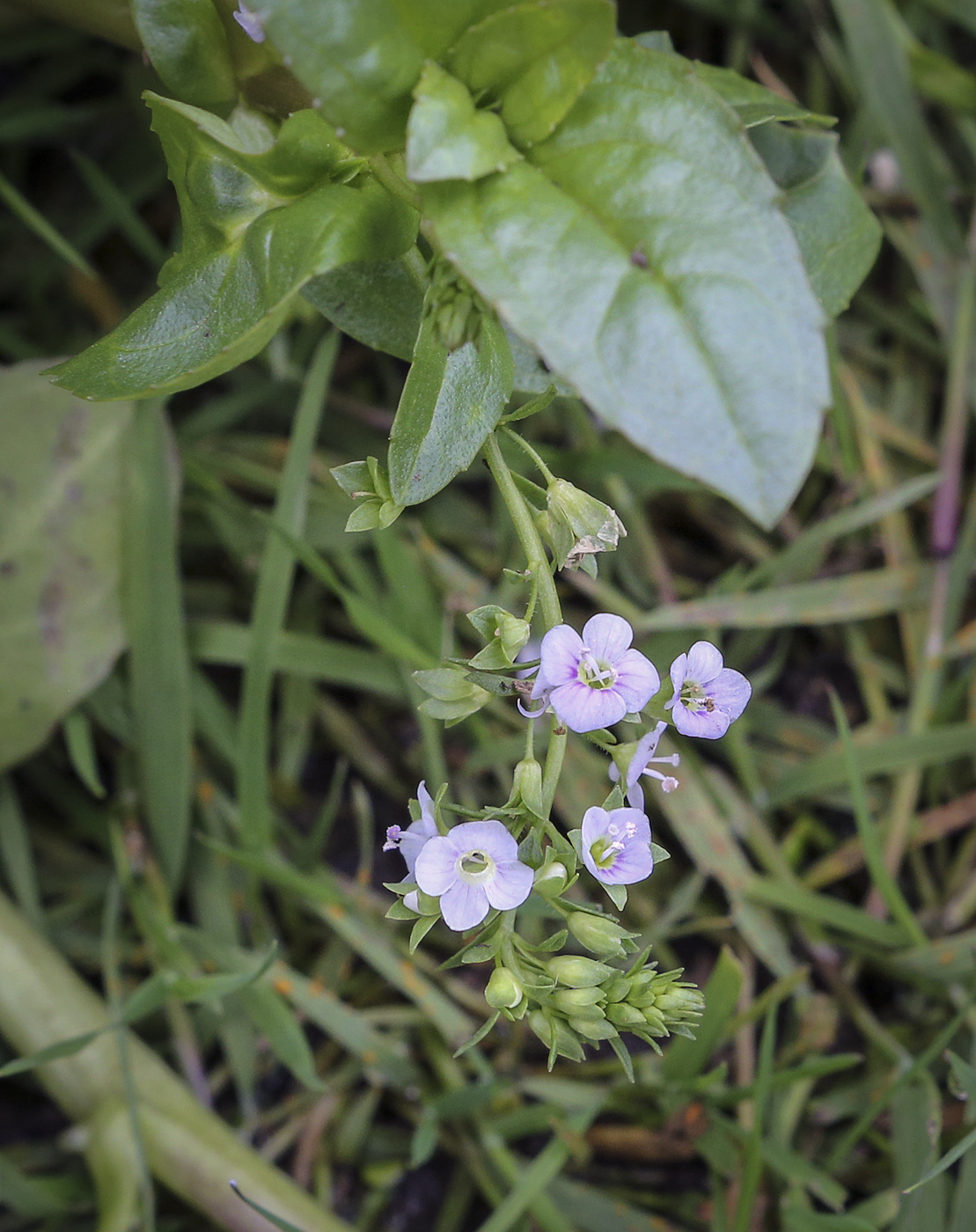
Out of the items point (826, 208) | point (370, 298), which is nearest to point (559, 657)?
point (370, 298)

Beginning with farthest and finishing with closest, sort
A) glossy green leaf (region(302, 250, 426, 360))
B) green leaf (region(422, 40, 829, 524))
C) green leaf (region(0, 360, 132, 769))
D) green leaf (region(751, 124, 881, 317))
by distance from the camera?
green leaf (region(0, 360, 132, 769))
green leaf (region(751, 124, 881, 317))
glossy green leaf (region(302, 250, 426, 360))
green leaf (region(422, 40, 829, 524))

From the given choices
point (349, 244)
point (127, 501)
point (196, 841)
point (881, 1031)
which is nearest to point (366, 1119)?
point (196, 841)

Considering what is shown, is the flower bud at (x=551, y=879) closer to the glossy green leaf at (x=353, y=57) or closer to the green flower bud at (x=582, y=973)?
the green flower bud at (x=582, y=973)

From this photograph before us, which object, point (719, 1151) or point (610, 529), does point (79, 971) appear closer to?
point (719, 1151)

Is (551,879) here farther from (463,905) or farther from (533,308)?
(533,308)

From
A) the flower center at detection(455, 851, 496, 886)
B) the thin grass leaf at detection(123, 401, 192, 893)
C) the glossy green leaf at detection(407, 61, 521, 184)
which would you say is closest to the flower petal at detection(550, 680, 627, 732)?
the flower center at detection(455, 851, 496, 886)

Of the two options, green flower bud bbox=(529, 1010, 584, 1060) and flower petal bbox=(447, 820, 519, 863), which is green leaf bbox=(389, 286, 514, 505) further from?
green flower bud bbox=(529, 1010, 584, 1060)

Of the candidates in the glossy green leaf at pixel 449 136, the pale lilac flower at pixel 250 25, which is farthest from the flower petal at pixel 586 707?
the pale lilac flower at pixel 250 25

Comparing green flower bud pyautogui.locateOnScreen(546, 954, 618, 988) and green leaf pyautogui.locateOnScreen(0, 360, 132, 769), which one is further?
green leaf pyautogui.locateOnScreen(0, 360, 132, 769)
